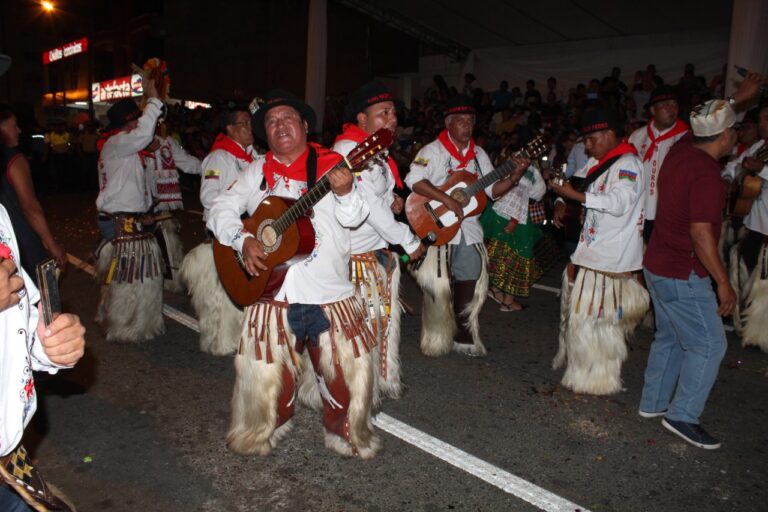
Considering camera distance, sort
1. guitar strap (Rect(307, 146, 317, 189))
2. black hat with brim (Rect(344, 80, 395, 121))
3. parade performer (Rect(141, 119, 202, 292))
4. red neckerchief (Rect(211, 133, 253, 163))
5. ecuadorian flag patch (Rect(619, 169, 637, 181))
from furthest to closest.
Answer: parade performer (Rect(141, 119, 202, 292)), red neckerchief (Rect(211, 133, 253, 163)), ecuadorian flag patch (Rect(619, 169, 637, 181)), black hat with brim (Rect(344, 80, 395, 121)), guitar strap (Rect(307, 146, 317, 189))

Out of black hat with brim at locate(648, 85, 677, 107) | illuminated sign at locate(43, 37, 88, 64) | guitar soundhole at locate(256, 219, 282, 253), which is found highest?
illuminated sign at locate(43, 37, 88, 64)

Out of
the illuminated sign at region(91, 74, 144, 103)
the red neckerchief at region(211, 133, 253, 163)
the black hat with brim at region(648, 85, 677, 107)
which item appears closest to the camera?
the red neckerchief at region(211, 133, 253, 163)

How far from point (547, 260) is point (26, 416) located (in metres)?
7.37

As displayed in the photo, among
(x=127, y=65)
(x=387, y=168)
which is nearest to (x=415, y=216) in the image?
(x=387, y=168)

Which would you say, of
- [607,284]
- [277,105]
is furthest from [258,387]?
[607,284]

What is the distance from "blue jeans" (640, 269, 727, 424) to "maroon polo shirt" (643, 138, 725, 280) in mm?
90

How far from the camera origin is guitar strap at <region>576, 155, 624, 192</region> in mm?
4395

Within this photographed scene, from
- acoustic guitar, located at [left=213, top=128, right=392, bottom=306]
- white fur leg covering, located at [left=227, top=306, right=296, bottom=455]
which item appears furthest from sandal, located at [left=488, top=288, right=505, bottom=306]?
acoustic guitar, located at [left=213, top=128, right=392, bottom=306]

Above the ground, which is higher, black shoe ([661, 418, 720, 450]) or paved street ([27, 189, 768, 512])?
black shoe ([661, 418, 720, 450])

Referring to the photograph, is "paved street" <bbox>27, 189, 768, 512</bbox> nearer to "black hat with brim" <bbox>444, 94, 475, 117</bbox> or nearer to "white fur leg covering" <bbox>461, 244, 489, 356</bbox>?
"white fur leg covering" <bbox>461, 244, 489, 356</bbox>

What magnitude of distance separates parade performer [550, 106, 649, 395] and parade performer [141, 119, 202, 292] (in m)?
4.12

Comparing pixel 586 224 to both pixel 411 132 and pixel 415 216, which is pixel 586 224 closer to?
pixel 415 216

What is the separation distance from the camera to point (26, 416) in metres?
1.82

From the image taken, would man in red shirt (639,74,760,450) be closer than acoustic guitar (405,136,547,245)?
Yes
